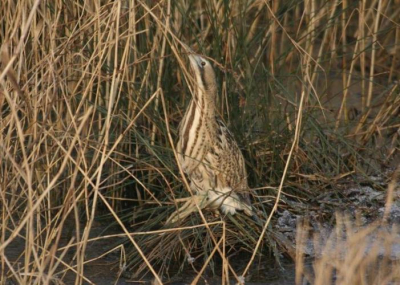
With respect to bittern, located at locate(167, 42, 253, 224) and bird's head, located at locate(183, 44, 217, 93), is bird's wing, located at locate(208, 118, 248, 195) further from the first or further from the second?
bird's head, located at locate(183, 44, 217, 93)

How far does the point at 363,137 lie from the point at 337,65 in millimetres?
1439

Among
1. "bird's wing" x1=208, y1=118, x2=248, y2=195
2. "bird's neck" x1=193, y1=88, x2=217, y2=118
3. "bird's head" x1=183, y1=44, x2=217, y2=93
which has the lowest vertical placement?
"bird's wing" x1=208, y1=118, x2=248, y2=195

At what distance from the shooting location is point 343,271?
9.68ft

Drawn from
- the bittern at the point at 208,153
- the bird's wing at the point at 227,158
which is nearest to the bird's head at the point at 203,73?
the bittern at the point at 208,153

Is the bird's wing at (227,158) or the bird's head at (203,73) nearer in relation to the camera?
the bird's head at (203,73)

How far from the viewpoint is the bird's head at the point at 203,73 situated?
4094 mm

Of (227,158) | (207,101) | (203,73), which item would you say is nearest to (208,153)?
(227,158)

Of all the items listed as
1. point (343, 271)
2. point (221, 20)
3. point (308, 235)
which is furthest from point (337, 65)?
point (343, 271)

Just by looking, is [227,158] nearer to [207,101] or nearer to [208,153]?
[208,153]

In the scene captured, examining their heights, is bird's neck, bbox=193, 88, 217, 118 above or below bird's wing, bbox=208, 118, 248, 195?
above

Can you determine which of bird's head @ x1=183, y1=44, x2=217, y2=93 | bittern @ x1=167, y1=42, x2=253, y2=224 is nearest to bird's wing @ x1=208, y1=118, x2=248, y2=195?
bittern @ x1=167, y1=42, x2=253, y2=224

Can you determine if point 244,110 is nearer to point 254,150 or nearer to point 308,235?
point 254,150

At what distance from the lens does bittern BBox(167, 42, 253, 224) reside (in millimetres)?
4125

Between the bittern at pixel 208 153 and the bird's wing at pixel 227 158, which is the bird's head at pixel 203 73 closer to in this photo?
the bittern at pixel 208 153
